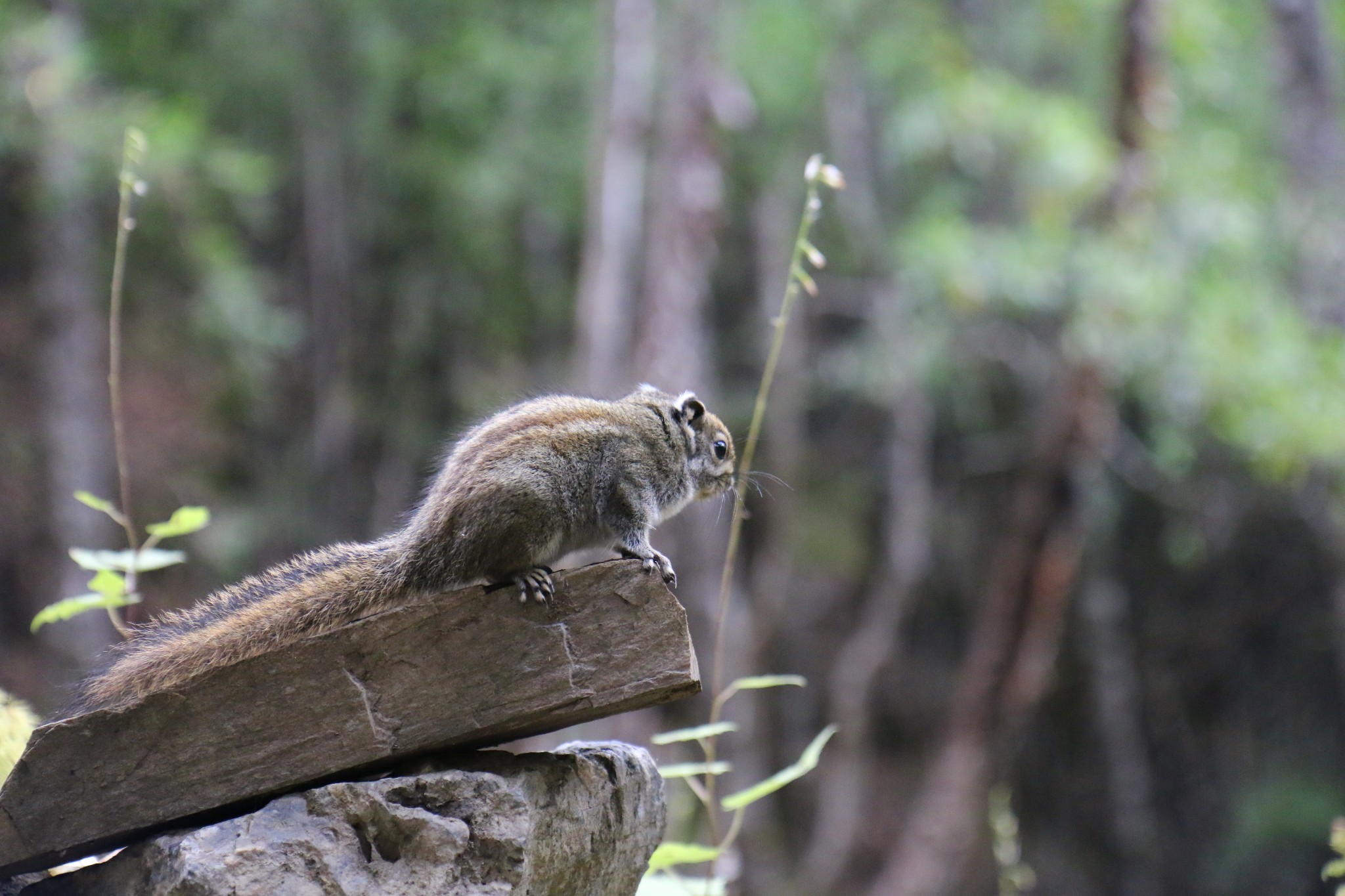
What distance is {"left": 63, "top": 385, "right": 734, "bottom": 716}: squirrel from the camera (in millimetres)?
3324

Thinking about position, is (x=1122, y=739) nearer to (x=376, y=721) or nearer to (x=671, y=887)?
(x=671, y=887)

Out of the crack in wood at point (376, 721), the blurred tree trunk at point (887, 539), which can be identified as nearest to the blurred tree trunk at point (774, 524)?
the blurred tree trunk at point (887, 539)

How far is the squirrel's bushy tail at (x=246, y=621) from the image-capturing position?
127 inches

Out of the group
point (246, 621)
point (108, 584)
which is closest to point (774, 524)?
point (108, 584)

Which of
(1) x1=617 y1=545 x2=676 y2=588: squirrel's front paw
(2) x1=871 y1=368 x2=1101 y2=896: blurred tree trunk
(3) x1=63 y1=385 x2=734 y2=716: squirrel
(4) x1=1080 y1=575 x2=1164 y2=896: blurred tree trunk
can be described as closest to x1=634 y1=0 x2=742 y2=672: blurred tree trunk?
(2) x1=871 y1=368 x2=1101 y2=896: blurred tree trunk

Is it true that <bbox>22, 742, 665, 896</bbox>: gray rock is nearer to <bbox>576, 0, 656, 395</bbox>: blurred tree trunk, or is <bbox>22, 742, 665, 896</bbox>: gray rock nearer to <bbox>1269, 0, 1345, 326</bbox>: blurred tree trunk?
<bbox>576, 0, 656, 395</bbox>: blurred tree trunk

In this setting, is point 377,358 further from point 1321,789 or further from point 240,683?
point 240,683

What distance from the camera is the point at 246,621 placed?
340 cm

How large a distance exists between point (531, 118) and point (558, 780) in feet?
42.5

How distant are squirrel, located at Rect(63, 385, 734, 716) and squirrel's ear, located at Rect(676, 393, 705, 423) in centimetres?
28

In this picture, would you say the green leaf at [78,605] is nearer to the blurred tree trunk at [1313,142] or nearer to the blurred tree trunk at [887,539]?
the blurred tree trunk at [1313,142]

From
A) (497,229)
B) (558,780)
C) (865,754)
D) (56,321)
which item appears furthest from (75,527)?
(865,754)

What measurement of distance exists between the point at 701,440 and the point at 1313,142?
8957mm

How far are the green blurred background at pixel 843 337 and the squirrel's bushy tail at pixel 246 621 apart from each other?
5.51m
